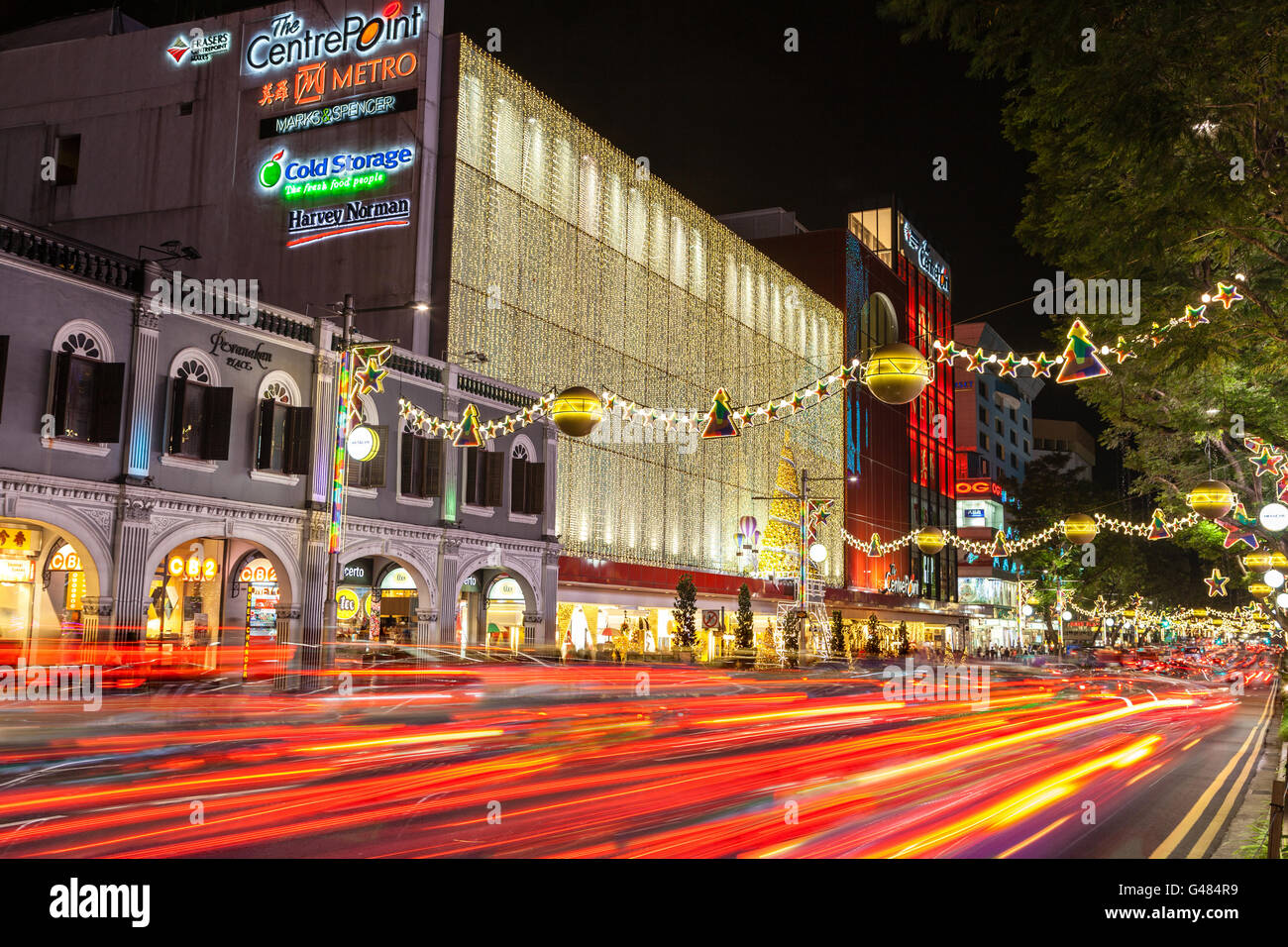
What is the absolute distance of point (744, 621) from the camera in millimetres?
43500

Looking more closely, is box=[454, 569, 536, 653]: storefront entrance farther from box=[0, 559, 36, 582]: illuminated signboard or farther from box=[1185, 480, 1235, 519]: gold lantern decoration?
box=[1185, 480, 1235, 519]: gold lantern decoration

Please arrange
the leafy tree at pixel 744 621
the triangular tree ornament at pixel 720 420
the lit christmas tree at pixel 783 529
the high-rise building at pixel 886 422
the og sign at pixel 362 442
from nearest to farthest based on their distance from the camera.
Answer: the triangular tree ornament at pixel 720 420, the og sign at pixel 362 442, the leafy tree at pixel 744 621, the lit christmas tree at pixel 783 529, the high-rise building at pixel 886 422

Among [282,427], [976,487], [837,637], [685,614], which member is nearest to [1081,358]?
[282,427]

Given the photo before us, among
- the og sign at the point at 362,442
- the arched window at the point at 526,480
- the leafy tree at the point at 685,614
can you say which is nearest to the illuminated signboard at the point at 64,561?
the og sign at the point at 362,442

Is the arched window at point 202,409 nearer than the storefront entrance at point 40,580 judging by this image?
No

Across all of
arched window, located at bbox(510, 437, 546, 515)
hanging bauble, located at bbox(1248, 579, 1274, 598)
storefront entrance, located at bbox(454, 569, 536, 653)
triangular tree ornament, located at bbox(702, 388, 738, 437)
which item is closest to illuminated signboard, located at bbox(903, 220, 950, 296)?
hanging bauble, located at bbox(1248, 579, 1274, 598)

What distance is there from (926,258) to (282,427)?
212 feet

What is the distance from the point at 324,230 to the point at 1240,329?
88.0ft

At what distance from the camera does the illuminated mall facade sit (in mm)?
21406

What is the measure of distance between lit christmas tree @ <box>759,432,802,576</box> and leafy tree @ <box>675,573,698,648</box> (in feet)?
36.4

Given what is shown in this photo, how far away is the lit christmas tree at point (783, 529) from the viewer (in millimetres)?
51312

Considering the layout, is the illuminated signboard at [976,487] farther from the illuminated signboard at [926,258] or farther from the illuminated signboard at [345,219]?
the illuminated signboard at [345,219]

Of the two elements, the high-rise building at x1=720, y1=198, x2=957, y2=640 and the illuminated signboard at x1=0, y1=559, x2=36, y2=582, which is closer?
the illuminated signboard at x1=0, y1=559, x2=36, y2=582

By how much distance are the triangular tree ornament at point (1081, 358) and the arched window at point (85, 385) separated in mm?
17666
